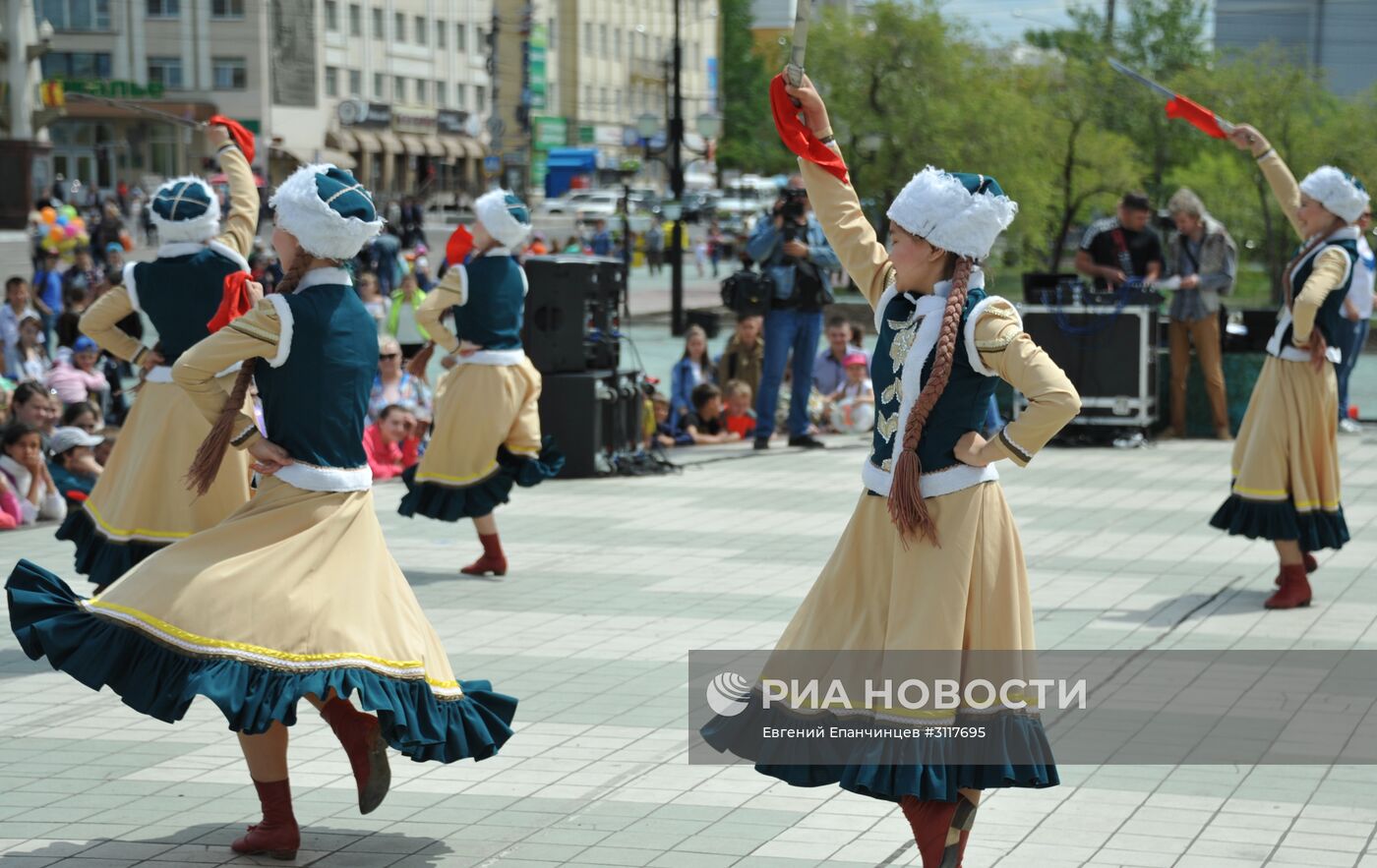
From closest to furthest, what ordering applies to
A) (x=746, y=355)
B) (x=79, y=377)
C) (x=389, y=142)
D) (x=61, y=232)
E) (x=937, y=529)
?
1. (x=937, y=529)
2. (x=79, y=377)
3. (x=746, y=355)
4. (x=61, y=232)
5. (x=389, y=142)

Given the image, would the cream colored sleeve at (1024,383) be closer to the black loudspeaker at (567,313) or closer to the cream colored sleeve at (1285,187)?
the cream colored sleeve at (1285,187)

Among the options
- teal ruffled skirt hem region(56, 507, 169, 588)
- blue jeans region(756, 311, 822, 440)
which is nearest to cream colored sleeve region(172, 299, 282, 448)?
teal ruffled skirt hem region(56, 507, 169, 588)

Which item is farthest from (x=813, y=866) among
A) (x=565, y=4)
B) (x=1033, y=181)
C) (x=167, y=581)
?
(x=565, y=4)

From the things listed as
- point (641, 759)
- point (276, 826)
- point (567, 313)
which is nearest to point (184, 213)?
point (641, 759)

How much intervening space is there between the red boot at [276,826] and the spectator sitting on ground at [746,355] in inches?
464

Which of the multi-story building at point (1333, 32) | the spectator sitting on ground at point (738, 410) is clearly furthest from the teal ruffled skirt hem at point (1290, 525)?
the multi-story building at point (1333, 32)

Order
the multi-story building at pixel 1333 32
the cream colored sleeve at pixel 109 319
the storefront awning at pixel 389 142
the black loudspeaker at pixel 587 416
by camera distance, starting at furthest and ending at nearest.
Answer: the storefront awning at pixel 389 142 < the multi-story building at pixel 1333 32 < the black loudspeaker at pixel 587 416 < the cream colored sleeve at pixel 109 319

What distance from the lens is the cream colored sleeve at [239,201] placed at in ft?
26.2

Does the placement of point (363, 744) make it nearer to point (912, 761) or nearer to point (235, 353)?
point (235, 353)

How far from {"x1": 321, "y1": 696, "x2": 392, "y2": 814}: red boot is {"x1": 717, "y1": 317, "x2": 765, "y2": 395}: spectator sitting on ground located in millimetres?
11608

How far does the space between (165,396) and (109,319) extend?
42 centimetres

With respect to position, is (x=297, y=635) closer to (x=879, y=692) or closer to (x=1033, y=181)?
(x=879, y=692)

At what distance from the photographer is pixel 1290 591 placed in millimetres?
9273

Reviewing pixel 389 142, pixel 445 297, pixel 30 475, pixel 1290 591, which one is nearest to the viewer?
pixel 1290 591
